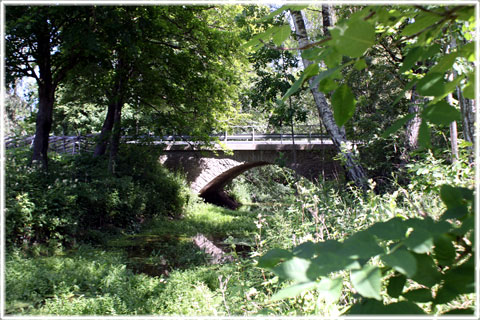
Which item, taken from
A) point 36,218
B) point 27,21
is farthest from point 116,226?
point 27,21

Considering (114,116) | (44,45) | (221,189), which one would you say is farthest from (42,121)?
(221,189)

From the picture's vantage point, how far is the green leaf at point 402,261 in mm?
582

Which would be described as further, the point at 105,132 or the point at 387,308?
the point at 105,132

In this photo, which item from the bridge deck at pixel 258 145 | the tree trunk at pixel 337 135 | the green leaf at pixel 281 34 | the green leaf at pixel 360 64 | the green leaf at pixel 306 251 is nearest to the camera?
the green leaf at pixel 306 251

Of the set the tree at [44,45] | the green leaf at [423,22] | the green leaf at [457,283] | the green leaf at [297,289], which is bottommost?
the green leaf at [457,283]

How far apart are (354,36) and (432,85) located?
0.29m

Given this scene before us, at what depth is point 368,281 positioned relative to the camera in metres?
0.59

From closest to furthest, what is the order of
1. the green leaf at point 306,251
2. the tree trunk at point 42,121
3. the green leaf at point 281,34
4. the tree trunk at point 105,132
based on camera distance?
1. the green leaf at point 306,251
2. the green leaf at point 281,34
3. the tree trunk at point 42,121
4. the tree trunk at point 105,132

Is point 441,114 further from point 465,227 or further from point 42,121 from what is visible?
point 42,121

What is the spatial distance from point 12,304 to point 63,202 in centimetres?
454

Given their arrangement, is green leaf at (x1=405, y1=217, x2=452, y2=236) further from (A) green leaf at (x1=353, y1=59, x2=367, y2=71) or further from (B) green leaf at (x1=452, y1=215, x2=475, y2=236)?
(A) green leaf at (x1=353, y1=59, x2=367, y2=71)

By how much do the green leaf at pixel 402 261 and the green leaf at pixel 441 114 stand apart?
358 mm

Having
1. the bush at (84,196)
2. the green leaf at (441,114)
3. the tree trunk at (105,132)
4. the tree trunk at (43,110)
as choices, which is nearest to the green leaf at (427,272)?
the green leaf at (441,114)

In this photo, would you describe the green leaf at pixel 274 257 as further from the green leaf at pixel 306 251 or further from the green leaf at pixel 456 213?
the green leaf at pixel 456 213
